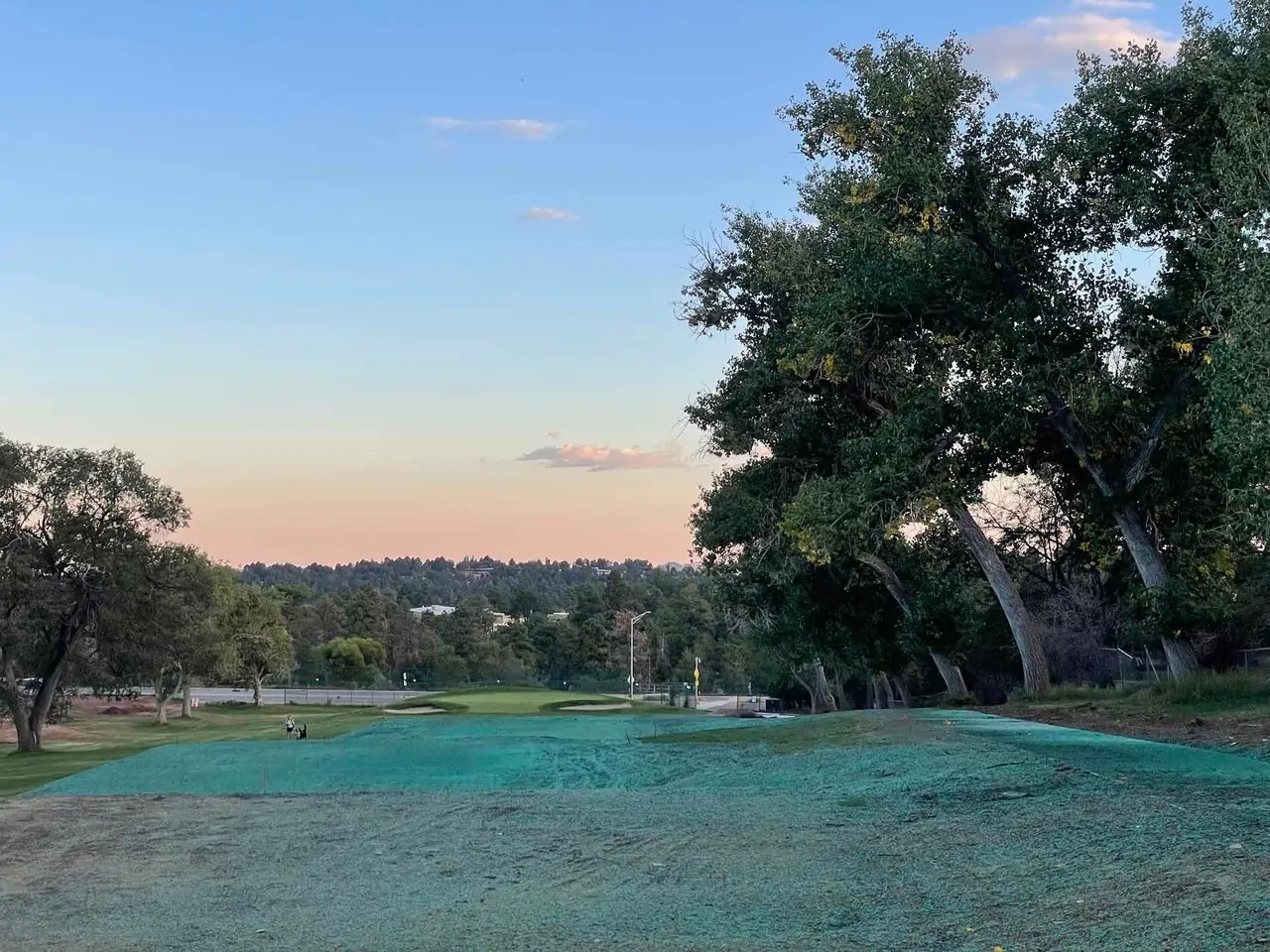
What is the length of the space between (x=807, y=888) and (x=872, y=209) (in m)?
14.1

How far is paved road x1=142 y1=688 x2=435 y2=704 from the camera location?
66.5 m

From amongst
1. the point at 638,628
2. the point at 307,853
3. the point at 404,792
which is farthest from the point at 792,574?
the point at 638,628

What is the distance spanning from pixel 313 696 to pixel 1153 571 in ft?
206

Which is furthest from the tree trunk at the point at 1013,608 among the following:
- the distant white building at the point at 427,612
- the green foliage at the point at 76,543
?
the distant white building at the point at 427,612

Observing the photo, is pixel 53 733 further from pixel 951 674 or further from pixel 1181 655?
pixel 1181 655

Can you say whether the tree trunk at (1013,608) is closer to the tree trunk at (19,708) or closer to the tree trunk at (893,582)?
the tree trunk at (893,582)

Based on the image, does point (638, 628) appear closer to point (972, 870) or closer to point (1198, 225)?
point (1198, 225)

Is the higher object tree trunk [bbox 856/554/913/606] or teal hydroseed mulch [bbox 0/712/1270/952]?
tree trunk [bbox 856/554/913/606]

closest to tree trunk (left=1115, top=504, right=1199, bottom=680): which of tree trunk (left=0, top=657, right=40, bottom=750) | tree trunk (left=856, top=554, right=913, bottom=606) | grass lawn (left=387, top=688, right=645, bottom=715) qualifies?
tree trunk (left=856, top=554, right=913, bottom=606)

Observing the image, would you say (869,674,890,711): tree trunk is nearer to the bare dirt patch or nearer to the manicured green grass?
the manicured green grass

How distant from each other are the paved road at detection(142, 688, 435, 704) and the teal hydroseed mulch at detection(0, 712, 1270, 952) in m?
52.8

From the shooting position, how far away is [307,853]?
8164 mm

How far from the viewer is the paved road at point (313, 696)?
6650cm

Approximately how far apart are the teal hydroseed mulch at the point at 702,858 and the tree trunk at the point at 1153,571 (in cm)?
615
